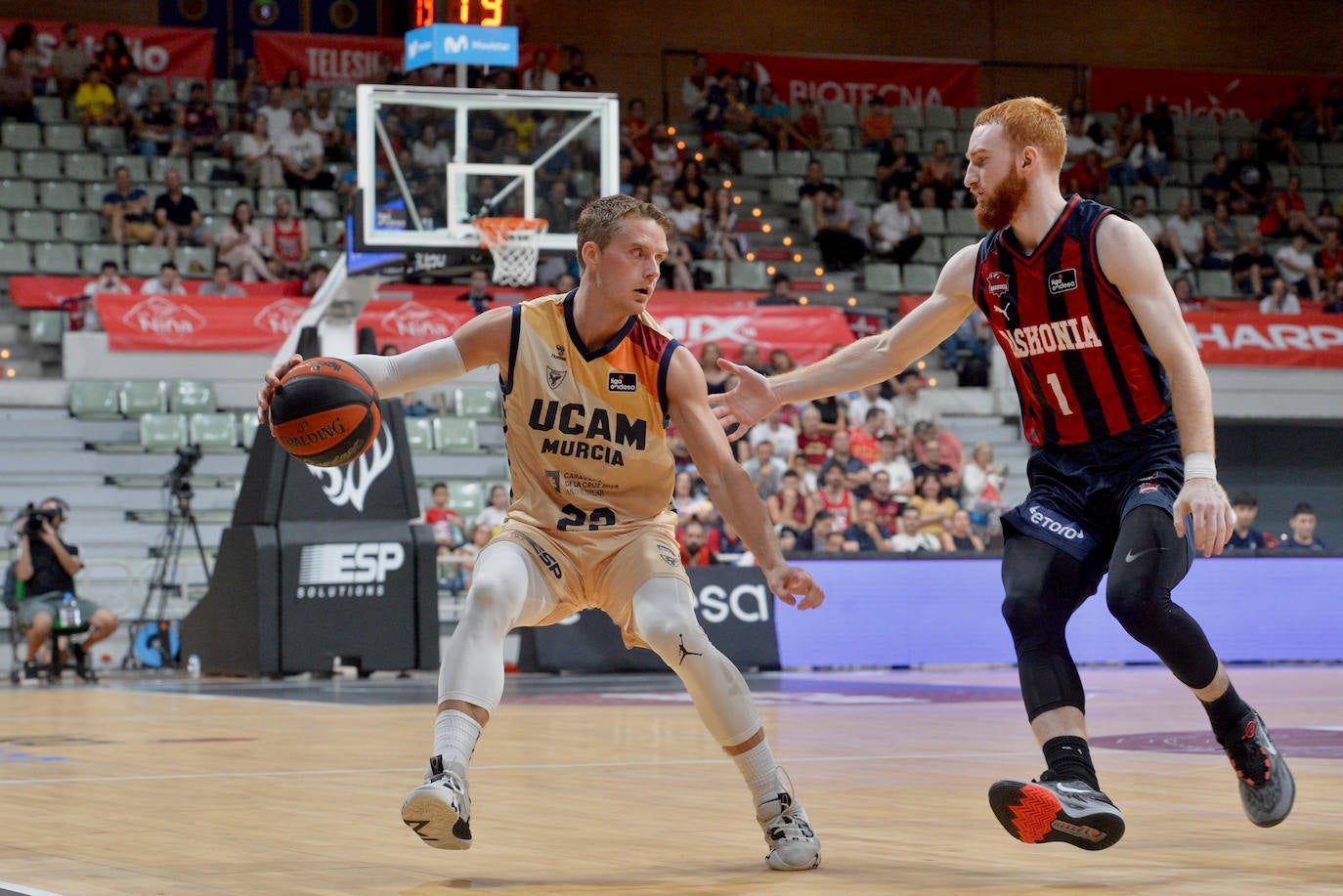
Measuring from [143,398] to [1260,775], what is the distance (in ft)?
54.1

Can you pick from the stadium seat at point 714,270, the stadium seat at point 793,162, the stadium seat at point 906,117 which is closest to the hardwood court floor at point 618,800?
the stadium seat at point 714,270

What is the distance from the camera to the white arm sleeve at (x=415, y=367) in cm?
539

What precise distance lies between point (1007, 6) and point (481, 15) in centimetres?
1718

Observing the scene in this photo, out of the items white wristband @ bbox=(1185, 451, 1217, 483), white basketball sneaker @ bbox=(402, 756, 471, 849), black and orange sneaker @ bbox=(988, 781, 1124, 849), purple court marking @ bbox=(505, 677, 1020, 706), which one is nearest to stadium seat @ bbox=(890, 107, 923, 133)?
purple court marking @ bbox=(505, 677, 1020, 706)

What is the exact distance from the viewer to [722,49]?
97.4ft

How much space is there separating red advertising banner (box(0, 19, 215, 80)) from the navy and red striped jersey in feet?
71.5

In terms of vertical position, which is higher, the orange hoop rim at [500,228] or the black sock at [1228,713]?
the orange hoop rim at [500,228]

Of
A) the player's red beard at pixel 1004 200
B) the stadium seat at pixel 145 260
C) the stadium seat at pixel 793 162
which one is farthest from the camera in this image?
the stadium seat at pixel 793 162

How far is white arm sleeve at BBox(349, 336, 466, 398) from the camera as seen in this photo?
17.7ft

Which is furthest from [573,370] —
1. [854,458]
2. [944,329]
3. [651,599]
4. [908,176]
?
[908,176]

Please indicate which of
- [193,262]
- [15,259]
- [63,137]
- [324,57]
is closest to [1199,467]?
[193,262]

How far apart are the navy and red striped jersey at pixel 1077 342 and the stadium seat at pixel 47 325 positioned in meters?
17.1

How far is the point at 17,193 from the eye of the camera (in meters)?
22.0

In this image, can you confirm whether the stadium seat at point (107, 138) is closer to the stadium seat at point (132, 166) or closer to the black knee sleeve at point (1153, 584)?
the stadium seat at point (132, 166)
